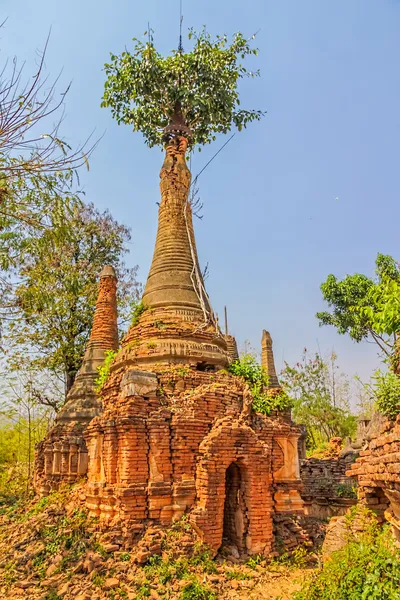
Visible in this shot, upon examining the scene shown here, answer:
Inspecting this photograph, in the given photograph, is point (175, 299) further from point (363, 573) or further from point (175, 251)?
point (363, 573)

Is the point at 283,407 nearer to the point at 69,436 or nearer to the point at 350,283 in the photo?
the point at 69,436

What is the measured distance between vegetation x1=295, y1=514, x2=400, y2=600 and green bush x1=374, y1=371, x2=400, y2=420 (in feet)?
4.90

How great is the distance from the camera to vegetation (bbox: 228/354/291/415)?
1097cm

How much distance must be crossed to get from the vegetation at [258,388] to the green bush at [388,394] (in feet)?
15.4

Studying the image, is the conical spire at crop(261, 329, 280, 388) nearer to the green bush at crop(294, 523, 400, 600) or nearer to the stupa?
the stupa

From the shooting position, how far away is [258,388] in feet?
36.9

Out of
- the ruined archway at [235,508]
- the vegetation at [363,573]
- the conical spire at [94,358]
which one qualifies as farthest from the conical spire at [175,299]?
the vegetation at [363,573]

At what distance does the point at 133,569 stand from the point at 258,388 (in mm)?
4787

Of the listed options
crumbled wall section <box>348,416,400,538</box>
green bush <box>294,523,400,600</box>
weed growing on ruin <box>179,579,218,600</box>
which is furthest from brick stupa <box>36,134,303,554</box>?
green bush <box>294,523,400,600</box>

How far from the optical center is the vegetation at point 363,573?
4.86 metres

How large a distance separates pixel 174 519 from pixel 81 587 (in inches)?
76.3

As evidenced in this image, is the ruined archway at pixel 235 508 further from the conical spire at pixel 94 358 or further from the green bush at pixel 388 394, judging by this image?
the conical spire at pixel 94 358

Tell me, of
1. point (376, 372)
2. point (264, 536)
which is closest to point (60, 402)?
point (264, 536)

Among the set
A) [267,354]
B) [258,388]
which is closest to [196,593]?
[258,388]
